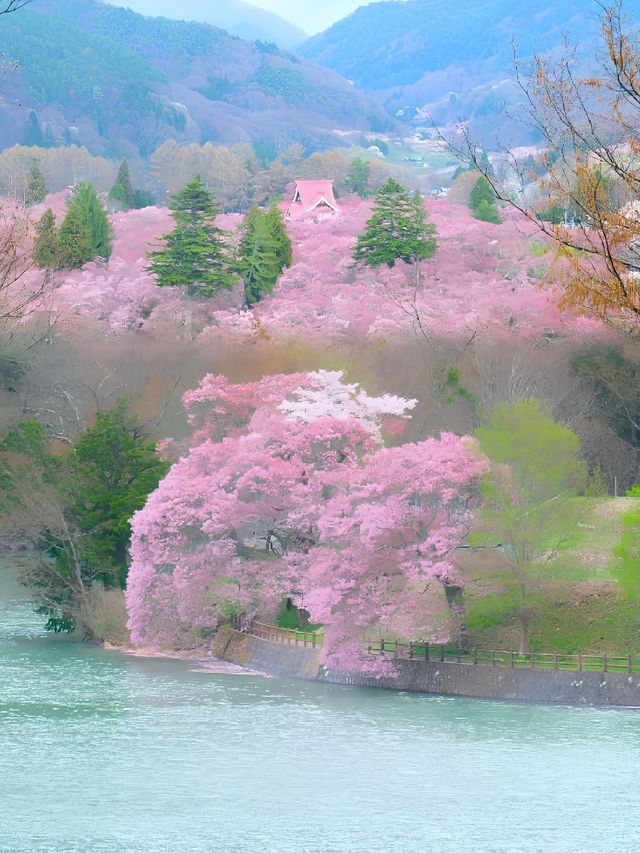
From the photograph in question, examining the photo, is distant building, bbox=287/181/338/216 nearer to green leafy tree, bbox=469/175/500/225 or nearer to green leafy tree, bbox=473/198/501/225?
→ green leafy tree, bbox=469/175/500/225

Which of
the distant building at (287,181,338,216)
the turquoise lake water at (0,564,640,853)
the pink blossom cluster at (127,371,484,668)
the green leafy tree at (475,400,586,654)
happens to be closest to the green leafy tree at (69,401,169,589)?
the pink blossom cluster at (127,371,484,668)

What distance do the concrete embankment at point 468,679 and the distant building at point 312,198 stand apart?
69.6 meters

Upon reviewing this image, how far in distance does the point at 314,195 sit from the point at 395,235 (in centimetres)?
3927

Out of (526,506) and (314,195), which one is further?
(314,195)

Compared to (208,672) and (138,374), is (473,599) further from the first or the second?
(138,374)

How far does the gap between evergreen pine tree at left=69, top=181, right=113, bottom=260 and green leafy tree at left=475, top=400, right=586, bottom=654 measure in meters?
46.4

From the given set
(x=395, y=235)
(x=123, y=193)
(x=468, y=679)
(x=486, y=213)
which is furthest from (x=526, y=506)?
(x=123, y=193)

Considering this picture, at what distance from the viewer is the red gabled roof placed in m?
110

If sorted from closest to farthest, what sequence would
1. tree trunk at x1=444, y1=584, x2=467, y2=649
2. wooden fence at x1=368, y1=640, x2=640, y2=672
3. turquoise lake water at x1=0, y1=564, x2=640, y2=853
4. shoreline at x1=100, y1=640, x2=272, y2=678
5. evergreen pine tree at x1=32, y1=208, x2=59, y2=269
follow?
turquoise lake water at x1=0, y1=564, x2=640, y2=853 → wooden fence at x1=368, y1=640, x2=640, y2=672 → tree trunk at x1=444, y1=584, x2=467, y2=649 → shoreline at x1=100, y1=640, x2=272, y2=678 → evergreen pine tree at x1=32, y1=208, x2=59, y2=269

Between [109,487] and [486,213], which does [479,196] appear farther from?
[109,487]

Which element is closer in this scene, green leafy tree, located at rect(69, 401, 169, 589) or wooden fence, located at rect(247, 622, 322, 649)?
wooden fence, located at rect(247, 622, 322, 649)

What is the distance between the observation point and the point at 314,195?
367 ft

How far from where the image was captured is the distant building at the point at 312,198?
360 ft

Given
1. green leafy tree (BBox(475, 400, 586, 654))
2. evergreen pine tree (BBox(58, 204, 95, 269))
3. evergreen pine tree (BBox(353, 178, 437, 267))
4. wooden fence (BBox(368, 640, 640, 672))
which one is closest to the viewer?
wooden fence (BBox(368, 640, 640, 672))
